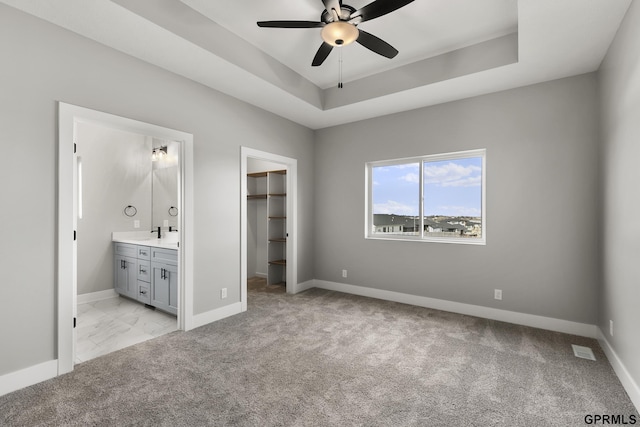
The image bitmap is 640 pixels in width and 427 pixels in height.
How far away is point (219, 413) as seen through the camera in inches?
74.4

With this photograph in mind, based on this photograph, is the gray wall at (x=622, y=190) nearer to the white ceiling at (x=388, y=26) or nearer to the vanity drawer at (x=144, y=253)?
the white ceiling at (x=388, y=26)

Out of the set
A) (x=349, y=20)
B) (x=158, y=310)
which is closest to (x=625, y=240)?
(x=349, y=20)

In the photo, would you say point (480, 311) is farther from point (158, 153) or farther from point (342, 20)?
point (158, 153)

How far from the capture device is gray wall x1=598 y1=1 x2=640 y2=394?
200cm

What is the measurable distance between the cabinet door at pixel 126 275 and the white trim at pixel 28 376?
1.91m

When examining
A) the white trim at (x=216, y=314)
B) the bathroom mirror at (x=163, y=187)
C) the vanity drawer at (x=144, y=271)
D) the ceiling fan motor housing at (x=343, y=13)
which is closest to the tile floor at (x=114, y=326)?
the white trim at (x=216, y=314)

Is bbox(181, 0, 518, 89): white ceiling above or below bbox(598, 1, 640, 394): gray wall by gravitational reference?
above

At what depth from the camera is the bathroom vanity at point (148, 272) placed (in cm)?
353

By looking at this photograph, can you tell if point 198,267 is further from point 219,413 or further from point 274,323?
point 219,413

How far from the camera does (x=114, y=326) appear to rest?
334 centimetres

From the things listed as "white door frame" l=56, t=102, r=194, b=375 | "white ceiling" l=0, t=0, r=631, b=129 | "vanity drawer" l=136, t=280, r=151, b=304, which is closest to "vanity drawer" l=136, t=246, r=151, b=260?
"vanity drawer" l=136, t=280, r=151, b=304

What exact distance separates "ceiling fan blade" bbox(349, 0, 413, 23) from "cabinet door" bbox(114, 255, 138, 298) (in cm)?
394

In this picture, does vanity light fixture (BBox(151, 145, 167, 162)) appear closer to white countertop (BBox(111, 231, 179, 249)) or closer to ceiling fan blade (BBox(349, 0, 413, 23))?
→ white countertop (BBox(111, 231, 179, 249))

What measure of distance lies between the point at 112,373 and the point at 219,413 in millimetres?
1073
